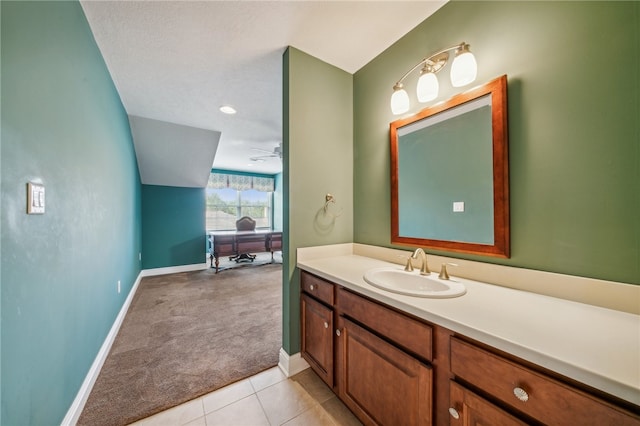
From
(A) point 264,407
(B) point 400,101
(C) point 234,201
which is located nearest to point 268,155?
(C) point 234,201

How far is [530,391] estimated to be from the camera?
641mm

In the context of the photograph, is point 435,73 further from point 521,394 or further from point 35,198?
point 35,198

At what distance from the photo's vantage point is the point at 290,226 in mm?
1719

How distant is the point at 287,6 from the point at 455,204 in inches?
62.7

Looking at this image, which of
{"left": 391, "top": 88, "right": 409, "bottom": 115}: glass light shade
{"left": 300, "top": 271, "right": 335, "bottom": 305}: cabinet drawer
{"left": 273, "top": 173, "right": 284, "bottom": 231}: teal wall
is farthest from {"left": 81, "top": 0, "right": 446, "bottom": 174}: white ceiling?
{"left": 273, "top": 173, "right": 284, "bottom": 231}: teal wall

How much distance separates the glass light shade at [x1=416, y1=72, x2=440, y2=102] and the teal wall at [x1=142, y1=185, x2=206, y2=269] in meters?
4.61

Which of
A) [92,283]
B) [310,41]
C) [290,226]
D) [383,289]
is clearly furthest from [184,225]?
[383,289]

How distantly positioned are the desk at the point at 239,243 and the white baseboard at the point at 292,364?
3.14 metres

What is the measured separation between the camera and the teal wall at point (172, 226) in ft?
14.0

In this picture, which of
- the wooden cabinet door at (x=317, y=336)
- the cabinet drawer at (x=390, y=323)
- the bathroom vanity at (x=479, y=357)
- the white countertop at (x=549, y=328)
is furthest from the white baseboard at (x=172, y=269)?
the white countertop at (x=549, y=328)

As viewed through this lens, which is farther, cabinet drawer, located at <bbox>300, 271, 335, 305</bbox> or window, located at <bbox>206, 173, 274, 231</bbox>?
window, located at <bbox>206, 173, 274, 231</bbox>

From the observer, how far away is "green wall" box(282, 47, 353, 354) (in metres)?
1.74

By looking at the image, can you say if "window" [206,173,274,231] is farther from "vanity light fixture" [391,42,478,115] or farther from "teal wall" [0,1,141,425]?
"vanity light fixture" [391,42,478,115]

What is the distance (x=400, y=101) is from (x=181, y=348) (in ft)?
8.80
